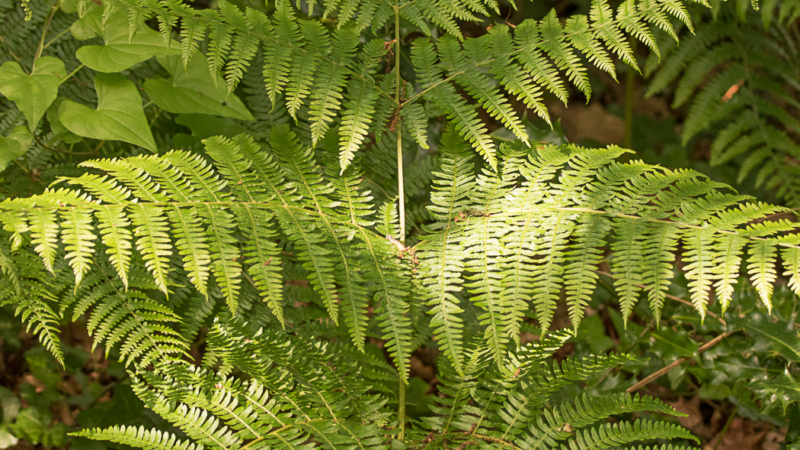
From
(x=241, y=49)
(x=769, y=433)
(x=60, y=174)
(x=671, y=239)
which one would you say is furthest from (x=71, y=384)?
(x=769, y=433)

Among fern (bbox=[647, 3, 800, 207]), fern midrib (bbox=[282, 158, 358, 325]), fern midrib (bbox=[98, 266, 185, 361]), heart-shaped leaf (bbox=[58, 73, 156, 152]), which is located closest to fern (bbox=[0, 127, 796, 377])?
fern midrib (bbox=[282, 158, 358, 325])

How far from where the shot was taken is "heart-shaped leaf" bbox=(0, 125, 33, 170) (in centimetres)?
156

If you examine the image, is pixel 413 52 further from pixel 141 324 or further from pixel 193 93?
pixel 141 324

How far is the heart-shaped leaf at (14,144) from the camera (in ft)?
5.12

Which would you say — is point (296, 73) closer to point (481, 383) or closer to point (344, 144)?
point (344, 144)

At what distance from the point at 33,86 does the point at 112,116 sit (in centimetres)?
25

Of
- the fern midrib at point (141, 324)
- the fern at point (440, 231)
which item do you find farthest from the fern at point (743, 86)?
the fern midrib at point (141, 324)

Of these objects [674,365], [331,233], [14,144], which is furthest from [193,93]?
[674,365]

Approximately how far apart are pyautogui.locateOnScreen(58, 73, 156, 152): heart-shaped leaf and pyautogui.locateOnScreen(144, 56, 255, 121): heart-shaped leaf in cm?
10

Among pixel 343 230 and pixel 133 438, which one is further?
pixel 343 230

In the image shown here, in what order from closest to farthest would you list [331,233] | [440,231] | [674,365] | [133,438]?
[133,438], [331,233], [440,231], [674,365]

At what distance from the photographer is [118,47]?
64.9 inches

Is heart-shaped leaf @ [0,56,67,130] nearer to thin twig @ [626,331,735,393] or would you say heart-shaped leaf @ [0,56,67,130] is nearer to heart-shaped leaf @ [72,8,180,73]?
heart-shaped leaf @ [72,8,180,73]

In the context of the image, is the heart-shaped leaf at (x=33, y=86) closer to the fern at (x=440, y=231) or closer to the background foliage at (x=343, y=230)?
the background foliage at (x=343, y=230)
